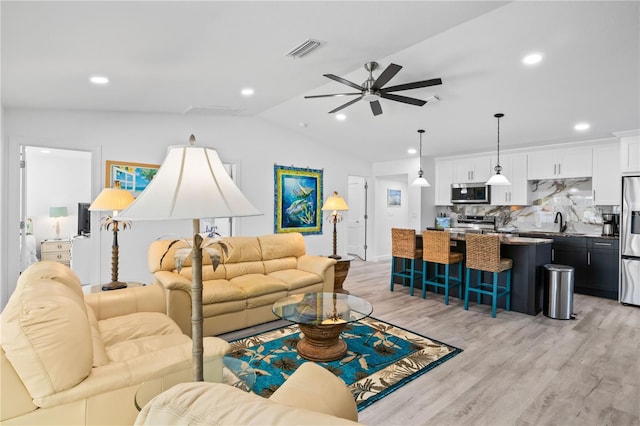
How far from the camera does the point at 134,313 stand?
266 centimetres

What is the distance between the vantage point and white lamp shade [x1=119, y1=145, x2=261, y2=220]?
117 cm

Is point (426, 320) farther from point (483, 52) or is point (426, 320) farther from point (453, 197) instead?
point (453, 197)

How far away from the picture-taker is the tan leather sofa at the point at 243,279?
3.17 metres

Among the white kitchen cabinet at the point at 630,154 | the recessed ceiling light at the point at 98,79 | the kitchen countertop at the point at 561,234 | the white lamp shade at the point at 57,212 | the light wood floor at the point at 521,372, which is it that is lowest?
the light wood floor at the point at 521,372

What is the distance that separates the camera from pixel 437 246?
4477mm

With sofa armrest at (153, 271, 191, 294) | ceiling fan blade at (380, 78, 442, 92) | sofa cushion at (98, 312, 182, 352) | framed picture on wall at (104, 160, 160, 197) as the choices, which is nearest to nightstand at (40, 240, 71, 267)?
framed picture on wall at (104, 160, 160, 197)

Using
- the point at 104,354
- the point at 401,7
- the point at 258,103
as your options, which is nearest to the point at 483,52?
the point at 401,7

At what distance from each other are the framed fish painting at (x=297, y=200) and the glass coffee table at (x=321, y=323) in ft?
10.9

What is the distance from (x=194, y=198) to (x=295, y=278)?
2.92 m

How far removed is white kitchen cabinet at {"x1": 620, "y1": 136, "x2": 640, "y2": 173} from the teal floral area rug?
3878mm

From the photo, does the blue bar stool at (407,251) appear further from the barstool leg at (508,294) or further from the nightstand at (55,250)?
the nightstand at (55,250)

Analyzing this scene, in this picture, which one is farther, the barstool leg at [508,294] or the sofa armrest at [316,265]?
the sofa armrest at [316,265]

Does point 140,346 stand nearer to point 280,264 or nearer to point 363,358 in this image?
point 363,358

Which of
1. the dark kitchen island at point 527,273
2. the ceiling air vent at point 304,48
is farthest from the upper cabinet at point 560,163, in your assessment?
the ceiling air vent at point 304,48
